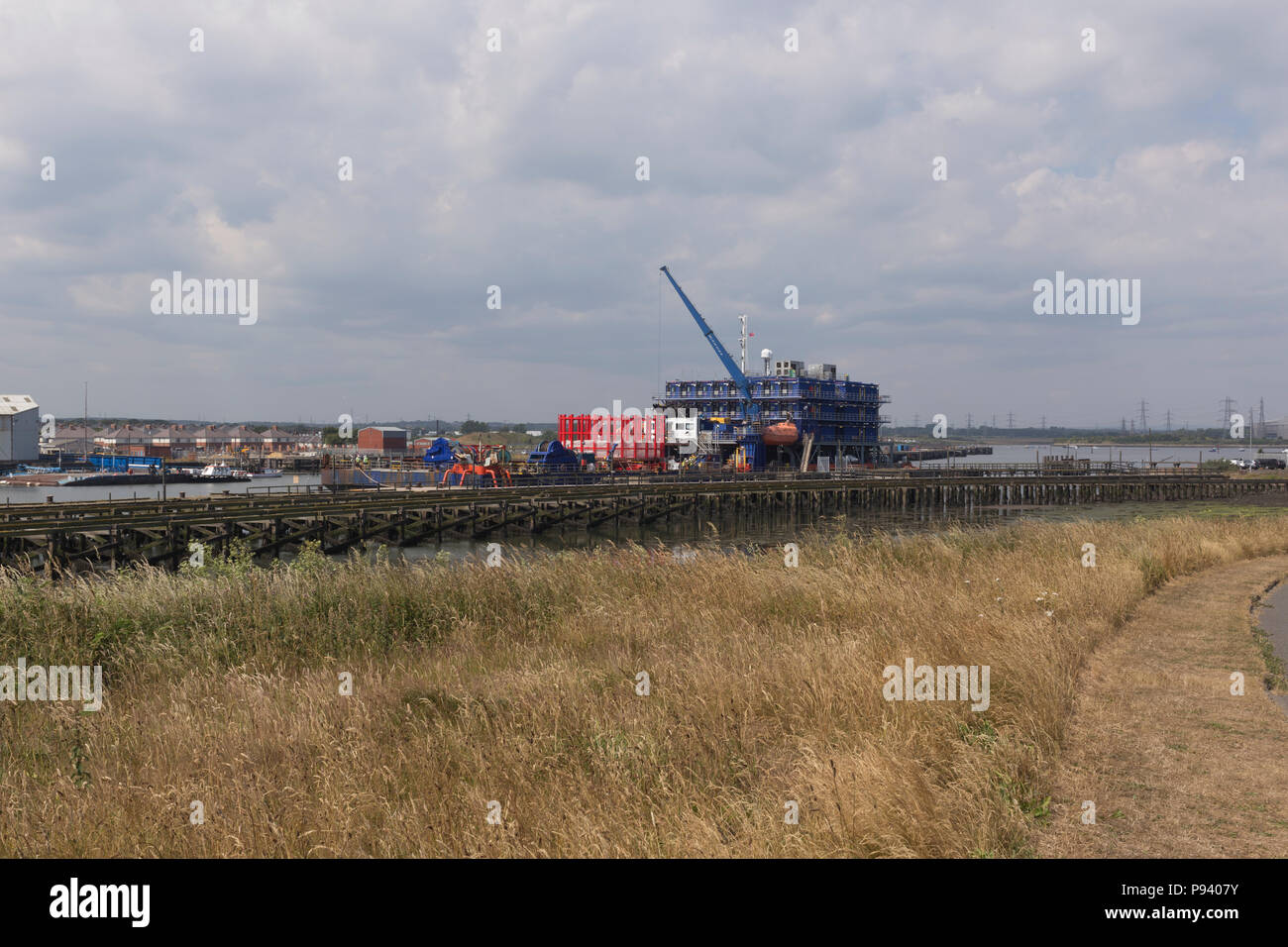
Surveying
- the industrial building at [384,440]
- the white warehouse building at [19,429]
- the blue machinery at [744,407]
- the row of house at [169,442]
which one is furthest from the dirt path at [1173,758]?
the row of house at [169,442]

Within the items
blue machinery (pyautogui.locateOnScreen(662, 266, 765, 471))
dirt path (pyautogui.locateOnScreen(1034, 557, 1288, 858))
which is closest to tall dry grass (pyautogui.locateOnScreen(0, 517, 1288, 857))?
dirt path (pyautogui.locateOnScreen(1034, 557, 1288, 858))

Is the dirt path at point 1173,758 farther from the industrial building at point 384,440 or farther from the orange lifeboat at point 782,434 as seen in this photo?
the industrial building at point 384,440

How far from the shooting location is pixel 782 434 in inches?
3479

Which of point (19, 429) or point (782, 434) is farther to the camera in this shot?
point (19, 429)

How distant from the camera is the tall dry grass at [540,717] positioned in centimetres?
509

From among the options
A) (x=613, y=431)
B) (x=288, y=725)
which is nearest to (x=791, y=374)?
(x=613, y=431)

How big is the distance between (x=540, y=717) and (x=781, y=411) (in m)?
87.2

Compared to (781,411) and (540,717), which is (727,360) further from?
(540,717)

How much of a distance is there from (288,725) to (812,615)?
293 inches

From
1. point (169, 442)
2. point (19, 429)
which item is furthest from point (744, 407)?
point (169, 442)

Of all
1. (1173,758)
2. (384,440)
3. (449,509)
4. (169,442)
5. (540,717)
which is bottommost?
(449,509)

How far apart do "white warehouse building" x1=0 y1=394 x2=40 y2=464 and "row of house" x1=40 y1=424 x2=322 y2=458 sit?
70.2 ft

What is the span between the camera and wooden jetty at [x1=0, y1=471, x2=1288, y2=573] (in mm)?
29541
